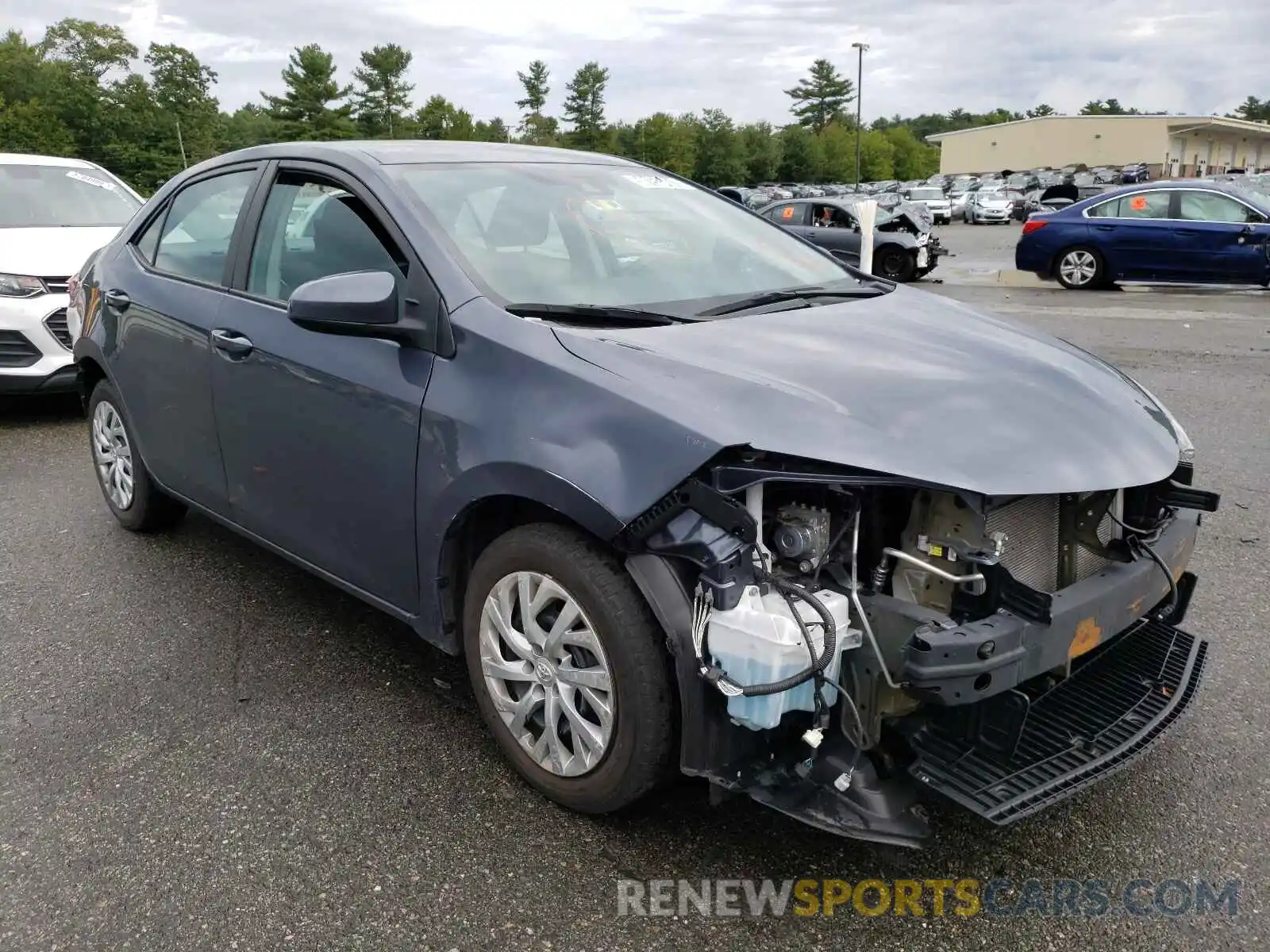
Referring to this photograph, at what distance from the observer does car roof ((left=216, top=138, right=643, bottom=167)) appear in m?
3.37

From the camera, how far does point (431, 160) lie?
338 centimetres

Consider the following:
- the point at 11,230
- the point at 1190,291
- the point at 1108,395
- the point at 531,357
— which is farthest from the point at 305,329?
the point at 1190,291

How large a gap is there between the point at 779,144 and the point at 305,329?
9184 centimetres

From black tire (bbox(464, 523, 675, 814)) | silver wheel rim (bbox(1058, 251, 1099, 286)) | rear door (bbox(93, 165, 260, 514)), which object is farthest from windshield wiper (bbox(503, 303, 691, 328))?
silver wheel rim (bbox(1058, 251, 1099, 286))

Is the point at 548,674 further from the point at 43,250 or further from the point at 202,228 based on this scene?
the point at 43,250

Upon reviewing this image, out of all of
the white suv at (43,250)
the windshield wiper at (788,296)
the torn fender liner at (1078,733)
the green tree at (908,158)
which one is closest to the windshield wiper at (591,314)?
the windshield wiper at (788,296)

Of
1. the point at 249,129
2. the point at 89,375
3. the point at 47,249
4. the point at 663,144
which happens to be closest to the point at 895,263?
the point at 47,249

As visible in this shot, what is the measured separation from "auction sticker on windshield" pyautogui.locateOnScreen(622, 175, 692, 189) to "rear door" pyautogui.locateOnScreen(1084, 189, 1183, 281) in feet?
41.0

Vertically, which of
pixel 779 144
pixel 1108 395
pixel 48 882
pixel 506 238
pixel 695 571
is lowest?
pixel 48 882

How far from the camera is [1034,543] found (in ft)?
8.13

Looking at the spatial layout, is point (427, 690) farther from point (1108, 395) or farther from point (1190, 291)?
point (1190, 291)

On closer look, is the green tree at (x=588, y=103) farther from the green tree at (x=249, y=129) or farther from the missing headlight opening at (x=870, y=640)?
the missing headlight opening at (x=870, y=640)

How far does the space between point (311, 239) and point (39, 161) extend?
21.6 feet

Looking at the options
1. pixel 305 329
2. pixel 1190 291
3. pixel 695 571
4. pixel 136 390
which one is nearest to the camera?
pixel 695 571
